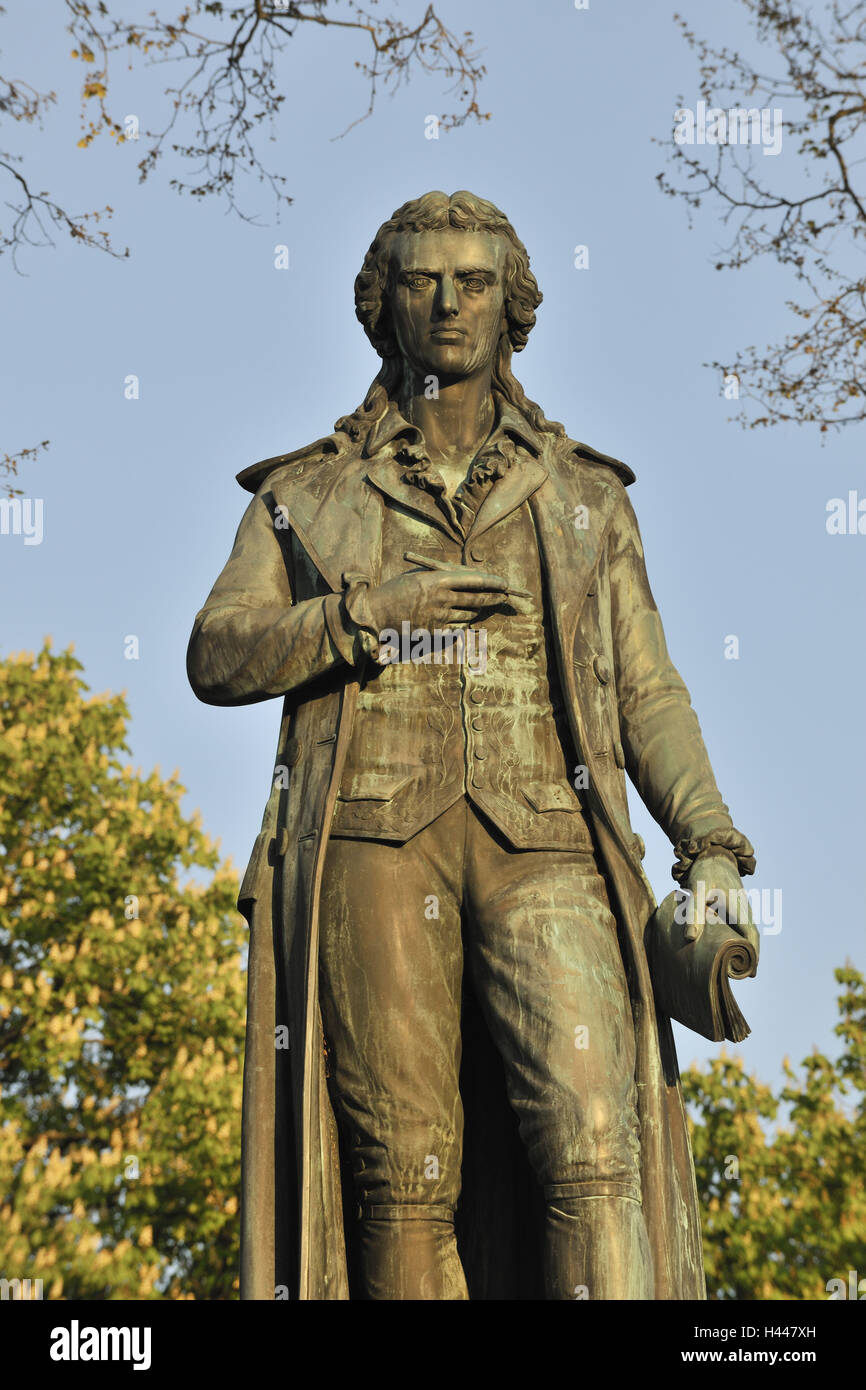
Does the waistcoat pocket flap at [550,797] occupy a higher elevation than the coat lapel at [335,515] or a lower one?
lower

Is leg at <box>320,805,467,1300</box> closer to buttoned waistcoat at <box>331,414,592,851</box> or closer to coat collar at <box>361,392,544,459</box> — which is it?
buttoned waistcoat at <box>331,414,592,851</box>

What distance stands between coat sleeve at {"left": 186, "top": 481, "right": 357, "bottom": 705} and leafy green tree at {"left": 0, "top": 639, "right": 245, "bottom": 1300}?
1495 centimetres

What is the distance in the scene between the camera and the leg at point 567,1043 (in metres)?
5.87

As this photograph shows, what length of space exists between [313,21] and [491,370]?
351 centimetres

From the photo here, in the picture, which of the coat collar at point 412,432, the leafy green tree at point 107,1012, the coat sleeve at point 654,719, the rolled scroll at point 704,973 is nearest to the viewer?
the rolled scroll at point 704,973

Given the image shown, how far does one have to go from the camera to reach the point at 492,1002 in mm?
6242

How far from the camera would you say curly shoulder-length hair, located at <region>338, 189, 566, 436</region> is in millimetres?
6875

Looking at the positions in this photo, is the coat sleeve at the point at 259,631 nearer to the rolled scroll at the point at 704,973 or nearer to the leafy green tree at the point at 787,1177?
the rolled scroll at the point at 704,973

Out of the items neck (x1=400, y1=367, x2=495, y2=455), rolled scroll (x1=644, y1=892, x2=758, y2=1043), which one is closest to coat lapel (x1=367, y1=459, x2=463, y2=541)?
neck (x1=400, y1=367, x2=495, y2=455)

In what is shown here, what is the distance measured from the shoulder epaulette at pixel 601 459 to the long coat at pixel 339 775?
2.1 inches

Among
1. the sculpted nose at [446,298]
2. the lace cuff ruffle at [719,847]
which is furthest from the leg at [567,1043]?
the sculpted nose at [446,298]

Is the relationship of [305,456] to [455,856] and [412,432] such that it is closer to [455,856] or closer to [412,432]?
[412,432]

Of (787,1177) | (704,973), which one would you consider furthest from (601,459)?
(787,1177)
